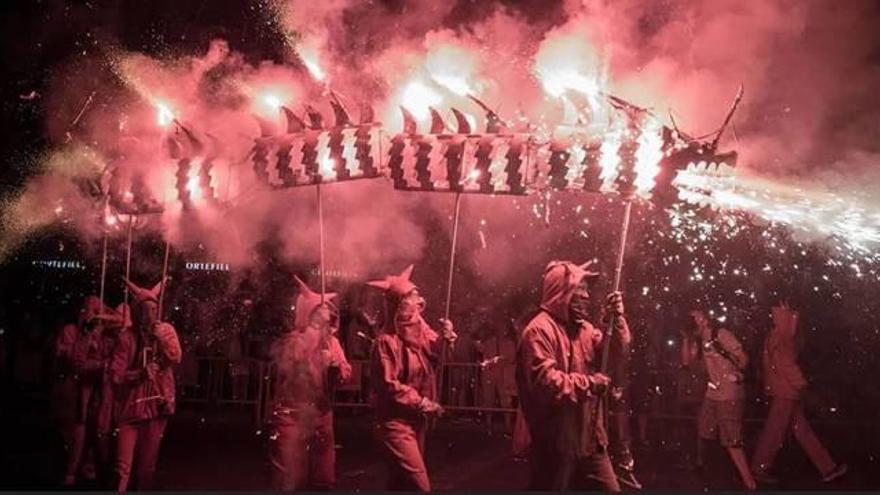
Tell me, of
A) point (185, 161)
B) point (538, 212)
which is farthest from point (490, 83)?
point (538, 212)

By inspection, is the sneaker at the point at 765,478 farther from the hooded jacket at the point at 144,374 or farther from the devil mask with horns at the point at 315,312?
the hooded jacket at the point at 144,374

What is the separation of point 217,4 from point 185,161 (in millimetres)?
2425

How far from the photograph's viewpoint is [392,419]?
6.25m

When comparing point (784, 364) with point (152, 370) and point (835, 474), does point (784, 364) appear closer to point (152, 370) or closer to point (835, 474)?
point (835, 474)

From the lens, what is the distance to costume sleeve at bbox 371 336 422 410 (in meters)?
6.16

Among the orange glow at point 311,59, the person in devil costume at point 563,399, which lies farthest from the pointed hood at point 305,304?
the orange glow at point 311,59

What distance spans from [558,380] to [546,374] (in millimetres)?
97

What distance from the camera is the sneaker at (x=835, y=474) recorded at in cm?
842

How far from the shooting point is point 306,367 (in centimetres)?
689

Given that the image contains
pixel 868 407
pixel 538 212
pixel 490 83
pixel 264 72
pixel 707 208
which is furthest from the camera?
pixel 868 407

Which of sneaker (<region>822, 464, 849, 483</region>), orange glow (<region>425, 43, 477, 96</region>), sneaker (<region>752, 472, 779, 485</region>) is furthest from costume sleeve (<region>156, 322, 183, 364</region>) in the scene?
sneaker (<region>822, 464, 849, 483</region>)

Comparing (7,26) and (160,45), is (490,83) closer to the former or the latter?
(160,45)

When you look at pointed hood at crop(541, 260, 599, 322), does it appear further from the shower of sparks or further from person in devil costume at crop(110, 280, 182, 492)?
person in devil costume at crop(110, 280, 182, 492)

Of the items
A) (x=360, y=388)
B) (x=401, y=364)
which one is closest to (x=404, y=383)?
(x=401, y=364)
